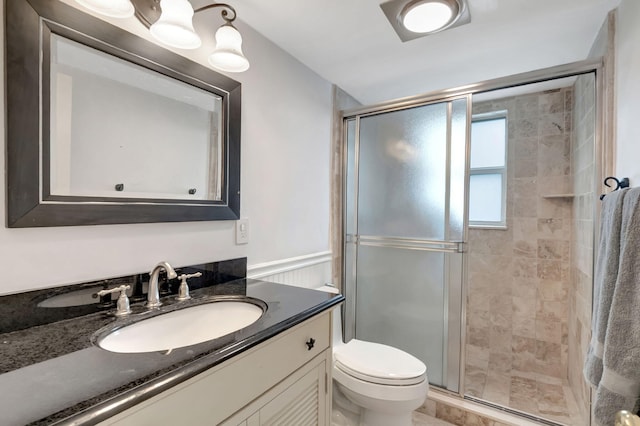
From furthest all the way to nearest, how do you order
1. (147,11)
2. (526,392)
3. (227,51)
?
(526,392), (227,51), (147,11)

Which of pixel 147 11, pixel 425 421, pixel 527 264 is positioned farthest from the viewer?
pixel 527 264

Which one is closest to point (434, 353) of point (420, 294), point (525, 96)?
point (420, 294)

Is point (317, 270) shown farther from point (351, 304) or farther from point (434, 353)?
point (434, 353)

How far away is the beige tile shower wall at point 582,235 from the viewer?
5.39ft

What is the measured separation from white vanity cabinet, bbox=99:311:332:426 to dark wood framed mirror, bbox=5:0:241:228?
2.05ft

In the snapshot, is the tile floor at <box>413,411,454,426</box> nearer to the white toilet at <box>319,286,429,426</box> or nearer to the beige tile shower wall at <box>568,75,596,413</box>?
the white toilet at <box>319,286,429,426</box>

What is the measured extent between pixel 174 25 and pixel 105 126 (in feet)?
1.35

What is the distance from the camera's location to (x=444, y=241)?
1.87 meters

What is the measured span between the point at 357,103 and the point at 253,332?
85.0 inches

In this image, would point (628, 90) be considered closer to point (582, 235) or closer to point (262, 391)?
point (582, 235)

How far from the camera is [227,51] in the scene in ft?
3.92

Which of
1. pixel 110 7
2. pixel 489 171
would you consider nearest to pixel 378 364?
pixel 110 7

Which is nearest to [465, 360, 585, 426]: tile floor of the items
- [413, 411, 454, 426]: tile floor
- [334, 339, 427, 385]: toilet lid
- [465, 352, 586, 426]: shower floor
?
[465, 352, 586, 426]: shower floor

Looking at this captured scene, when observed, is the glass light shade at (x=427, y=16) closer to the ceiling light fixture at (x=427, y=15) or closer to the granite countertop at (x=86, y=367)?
the ceiling light fixture at (x=427, y=15)
